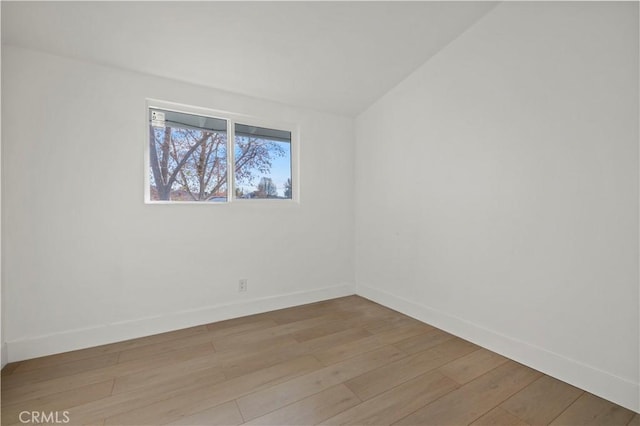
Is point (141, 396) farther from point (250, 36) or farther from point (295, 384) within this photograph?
point (250, 36)

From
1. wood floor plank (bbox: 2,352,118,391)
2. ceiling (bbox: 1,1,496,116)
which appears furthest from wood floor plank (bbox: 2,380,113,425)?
ceiling (bbox: 1,1,496,116)

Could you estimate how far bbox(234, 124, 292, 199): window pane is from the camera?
9.64ft

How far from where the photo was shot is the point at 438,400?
161 cm

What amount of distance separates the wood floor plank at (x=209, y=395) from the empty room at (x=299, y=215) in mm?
14

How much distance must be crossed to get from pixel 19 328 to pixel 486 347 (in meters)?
3.36

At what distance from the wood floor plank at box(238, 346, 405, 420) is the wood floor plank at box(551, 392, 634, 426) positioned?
0.91 meters

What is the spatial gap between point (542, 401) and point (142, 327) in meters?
2.80

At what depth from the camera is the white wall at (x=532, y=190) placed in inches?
64.2

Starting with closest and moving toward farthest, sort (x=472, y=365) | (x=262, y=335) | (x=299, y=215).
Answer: (x=472, y=365) < (x=262, y=335) < (x=299, y=215)

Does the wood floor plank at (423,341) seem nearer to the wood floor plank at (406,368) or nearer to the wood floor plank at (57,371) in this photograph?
the wood floor plank at (406,368)

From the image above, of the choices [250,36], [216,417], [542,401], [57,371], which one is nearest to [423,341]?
[542,401]

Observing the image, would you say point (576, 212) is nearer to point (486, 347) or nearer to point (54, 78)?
point (486, 347)

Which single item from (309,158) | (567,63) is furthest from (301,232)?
(567,63)

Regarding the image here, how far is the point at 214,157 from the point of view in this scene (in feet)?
9.16
